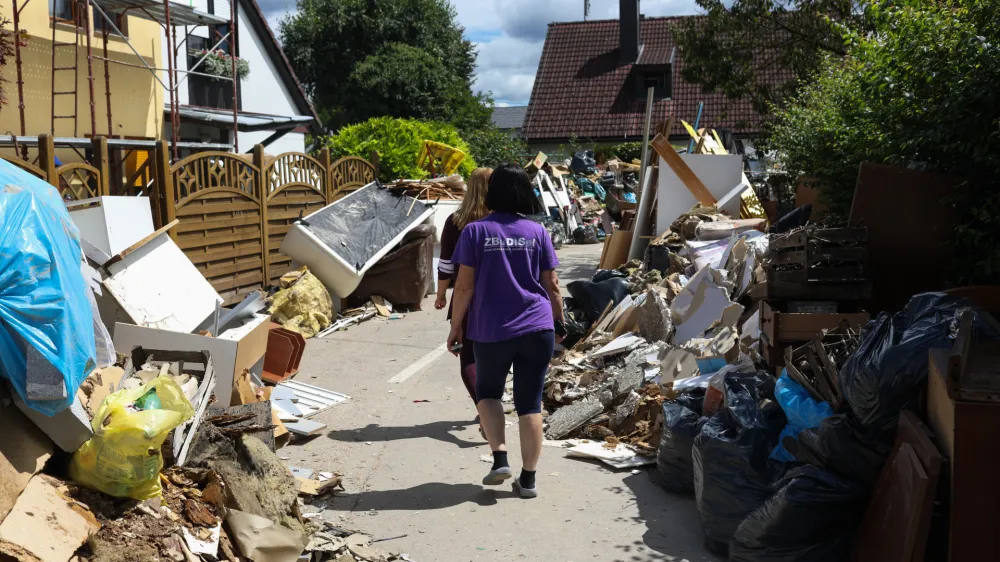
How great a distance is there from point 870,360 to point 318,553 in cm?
264

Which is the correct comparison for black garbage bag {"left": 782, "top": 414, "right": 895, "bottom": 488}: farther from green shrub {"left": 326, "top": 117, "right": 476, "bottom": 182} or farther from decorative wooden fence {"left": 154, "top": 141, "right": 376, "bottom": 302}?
green shrub {"left": 326, "top": 117, "right": 476, "bottom": 182}

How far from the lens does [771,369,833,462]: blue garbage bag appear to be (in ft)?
13.1

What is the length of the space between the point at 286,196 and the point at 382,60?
29.5 meters

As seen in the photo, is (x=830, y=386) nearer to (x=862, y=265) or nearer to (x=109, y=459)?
(x=862, y=265)

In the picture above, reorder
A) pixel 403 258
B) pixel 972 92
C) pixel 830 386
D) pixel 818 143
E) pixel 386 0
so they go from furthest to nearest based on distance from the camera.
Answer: pixel 386 0 < pixel 403 258 < pixel 818 143 < pixel 972 92 < pixel 830 386

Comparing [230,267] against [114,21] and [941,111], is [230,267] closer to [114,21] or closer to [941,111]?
[941,111]

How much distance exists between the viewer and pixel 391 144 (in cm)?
1822

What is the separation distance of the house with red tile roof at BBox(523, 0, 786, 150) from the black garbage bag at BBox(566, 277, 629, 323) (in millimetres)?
24563

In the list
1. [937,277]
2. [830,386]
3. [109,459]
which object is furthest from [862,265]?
[109,459]

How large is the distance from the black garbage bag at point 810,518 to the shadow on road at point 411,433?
2.62 meters

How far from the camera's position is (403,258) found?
36.7ft

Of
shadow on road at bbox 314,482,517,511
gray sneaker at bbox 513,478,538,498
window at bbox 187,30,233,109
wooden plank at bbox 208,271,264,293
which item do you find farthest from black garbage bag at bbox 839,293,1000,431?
window at bbox 187,30,233,109

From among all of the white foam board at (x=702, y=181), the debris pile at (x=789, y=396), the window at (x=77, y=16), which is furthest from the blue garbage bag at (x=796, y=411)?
the window at (x=77, y=16)

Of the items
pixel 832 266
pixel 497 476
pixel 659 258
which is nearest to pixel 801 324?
pixel 832 266
